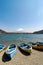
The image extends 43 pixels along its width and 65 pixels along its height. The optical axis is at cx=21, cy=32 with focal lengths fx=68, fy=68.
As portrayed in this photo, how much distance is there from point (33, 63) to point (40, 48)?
21.3 feet

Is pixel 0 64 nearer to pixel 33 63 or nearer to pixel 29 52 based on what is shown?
pixel 33 63

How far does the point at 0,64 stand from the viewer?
25.5 feet

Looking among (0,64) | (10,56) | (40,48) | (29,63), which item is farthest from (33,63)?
(40,48)

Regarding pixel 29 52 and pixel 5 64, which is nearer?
pixel 5 64

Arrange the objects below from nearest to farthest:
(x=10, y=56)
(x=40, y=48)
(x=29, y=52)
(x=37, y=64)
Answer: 1. (x=37, y=64)
2. (x=10, y=56)
3. (x=29, y=52)
4. (x=40, y=48)

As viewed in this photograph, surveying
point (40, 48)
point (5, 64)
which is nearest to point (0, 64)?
point (5, 64)

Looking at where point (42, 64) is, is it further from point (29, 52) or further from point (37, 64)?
point (29, 52)

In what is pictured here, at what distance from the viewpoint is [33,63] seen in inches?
315

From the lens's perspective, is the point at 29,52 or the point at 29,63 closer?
the point at 29,63

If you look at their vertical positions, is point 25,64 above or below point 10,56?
below

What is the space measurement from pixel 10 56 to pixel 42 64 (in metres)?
4.04

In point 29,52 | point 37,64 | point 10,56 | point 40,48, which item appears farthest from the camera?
point 40,48

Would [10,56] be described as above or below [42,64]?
above

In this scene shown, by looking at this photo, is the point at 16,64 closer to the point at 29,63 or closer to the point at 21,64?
the point at 21,64
